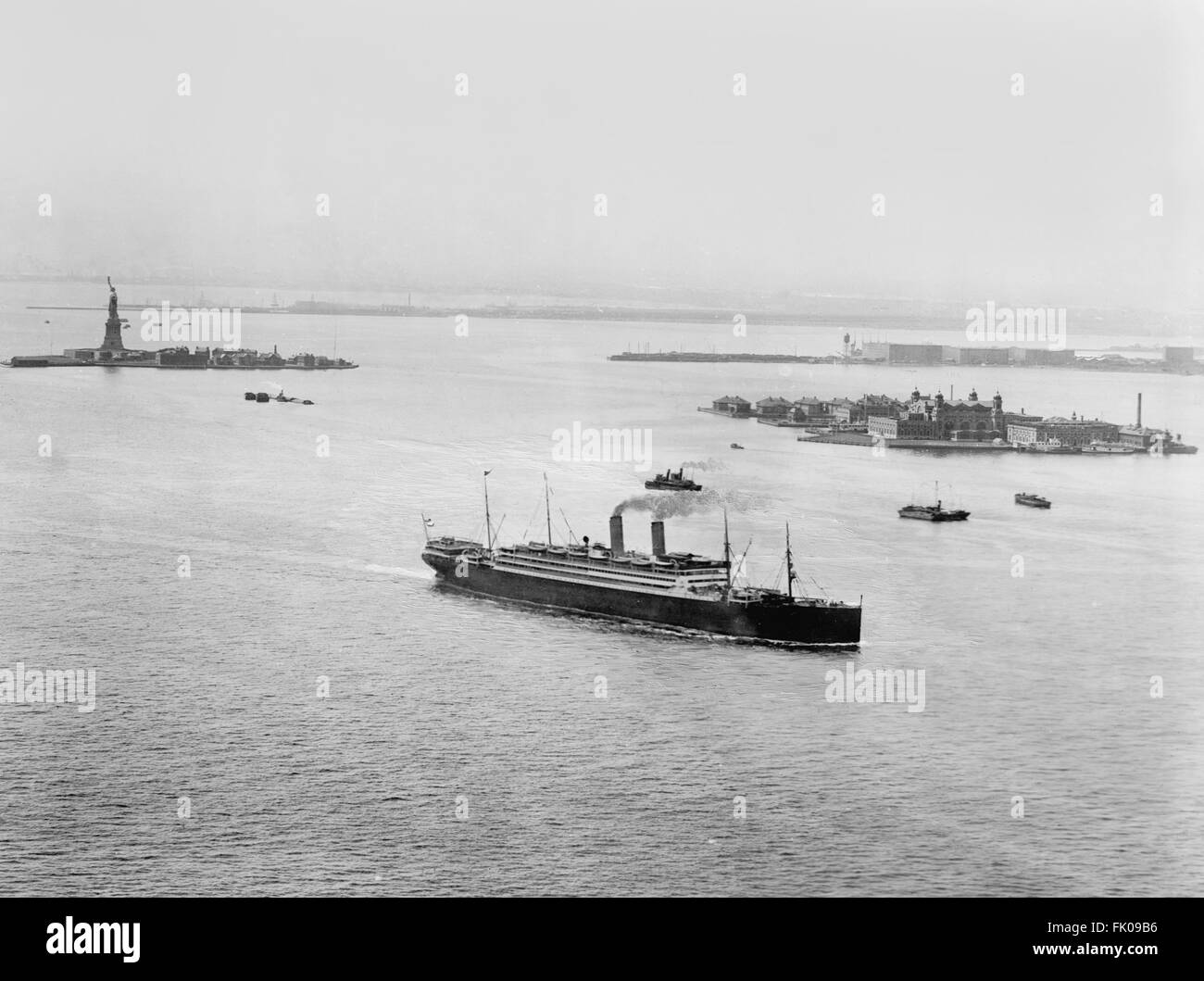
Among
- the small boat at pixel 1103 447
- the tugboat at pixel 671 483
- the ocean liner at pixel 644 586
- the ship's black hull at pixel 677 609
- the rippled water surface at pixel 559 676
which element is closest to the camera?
the rippled water surface at pixel 559 676

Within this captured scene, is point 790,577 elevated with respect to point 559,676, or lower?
elevated

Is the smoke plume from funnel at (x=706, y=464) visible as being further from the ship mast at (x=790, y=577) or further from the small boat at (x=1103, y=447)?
the small boat at (x=1103, y=447)

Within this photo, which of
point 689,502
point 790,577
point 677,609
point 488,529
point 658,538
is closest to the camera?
point 790,577

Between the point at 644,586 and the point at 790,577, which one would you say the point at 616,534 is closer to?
the point at 644,586

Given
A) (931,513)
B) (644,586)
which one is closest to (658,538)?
(644,586)

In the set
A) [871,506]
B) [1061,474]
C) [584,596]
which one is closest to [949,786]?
[584,596]

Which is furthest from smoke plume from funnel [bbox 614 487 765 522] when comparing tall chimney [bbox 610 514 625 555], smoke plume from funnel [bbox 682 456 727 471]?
smoke plume from funnel [bbox 682 456 727 471]

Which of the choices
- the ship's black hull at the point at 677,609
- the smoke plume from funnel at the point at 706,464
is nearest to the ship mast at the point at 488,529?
the ship's black hull at the point at 677,609

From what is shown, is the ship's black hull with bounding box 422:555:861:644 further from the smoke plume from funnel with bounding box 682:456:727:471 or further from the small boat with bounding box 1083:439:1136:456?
the small boat with bounding box 1083:439:1136:456
